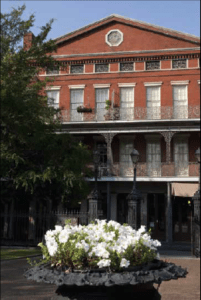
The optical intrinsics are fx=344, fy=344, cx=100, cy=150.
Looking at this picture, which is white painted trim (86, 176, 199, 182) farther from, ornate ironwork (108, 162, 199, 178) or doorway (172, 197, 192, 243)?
doorway (172, 197, 192, 243)

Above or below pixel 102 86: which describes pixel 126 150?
below

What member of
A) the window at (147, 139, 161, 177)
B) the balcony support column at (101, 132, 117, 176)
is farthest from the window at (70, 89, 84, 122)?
the window at (147, 139, 161, 177)

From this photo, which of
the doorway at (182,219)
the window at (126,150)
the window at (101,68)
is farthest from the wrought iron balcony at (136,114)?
the doorway at (182,219)

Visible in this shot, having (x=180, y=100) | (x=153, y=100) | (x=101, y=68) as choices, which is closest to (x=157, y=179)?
(x=153, y=100)

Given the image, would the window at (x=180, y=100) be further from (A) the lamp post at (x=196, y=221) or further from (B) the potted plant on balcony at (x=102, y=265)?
(B) the potted plant on balcony at (x=102, y=265)

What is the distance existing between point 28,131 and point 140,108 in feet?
31.3

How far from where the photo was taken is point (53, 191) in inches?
695

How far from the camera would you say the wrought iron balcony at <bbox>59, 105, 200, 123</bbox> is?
22.6m

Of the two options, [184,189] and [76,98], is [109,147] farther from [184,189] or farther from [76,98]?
[184,189]

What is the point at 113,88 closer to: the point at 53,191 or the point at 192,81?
the point at 192,81

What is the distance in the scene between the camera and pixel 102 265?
9.24ft

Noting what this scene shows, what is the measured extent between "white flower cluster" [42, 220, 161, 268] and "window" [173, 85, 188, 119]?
66.1 ft

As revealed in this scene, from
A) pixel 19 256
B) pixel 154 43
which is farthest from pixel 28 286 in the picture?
pixel 154 43

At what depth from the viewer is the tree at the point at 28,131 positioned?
15.3 m
